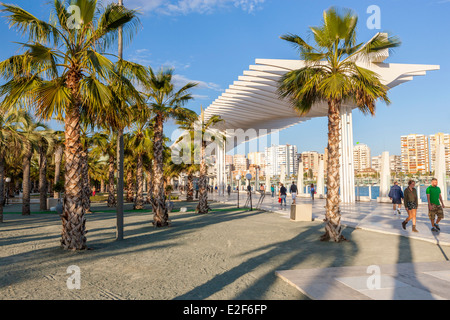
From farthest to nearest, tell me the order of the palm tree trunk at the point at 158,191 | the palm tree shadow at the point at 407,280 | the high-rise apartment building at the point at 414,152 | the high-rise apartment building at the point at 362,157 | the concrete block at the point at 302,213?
the high-rise apartment building at the point at 362,157, the high-rise apartment building at the point at 414,152, the concrete block at the point at 302,213, the palm tree trunk at the point at 158,191, the palm tree shadow at the point at 407,280

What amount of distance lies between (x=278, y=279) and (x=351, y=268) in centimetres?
156

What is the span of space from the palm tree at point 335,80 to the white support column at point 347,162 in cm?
1700

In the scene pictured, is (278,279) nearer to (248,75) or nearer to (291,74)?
(291,74)

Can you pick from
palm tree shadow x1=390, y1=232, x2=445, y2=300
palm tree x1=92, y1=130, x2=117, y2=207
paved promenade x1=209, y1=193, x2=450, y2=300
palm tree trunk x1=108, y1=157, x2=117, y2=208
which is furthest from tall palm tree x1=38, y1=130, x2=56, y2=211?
palm tree shadow x1=390, y1=232, x2=445, y2=300

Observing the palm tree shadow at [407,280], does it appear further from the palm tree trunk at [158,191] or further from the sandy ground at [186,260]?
the palm tree trunk at [158,191]

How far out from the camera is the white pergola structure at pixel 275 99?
852 inches

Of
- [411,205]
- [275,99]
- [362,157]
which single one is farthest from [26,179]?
[362,157]

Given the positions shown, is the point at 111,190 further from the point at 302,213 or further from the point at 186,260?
the point at 186,260

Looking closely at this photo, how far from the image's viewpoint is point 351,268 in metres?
6.22

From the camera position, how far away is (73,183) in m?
8.63

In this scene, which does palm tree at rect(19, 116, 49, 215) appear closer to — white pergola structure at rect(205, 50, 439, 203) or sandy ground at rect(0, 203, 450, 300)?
sandy ground at rect(0, 203, 450, 300)

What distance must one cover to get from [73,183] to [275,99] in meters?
20.9

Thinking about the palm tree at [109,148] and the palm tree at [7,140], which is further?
the palm tree at [109,148]

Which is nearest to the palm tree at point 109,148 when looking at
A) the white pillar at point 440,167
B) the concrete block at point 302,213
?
the concrete block at point 302,213
